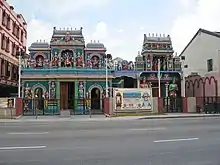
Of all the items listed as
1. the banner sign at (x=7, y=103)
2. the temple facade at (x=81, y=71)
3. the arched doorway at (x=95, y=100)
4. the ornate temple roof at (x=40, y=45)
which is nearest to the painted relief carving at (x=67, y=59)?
the temple facade at (x=81, y=71)

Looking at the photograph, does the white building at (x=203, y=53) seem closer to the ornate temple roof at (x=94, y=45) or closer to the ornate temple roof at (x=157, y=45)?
the ornate temple roof at (x=157, y=45)

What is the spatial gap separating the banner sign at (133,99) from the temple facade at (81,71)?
11.0 ft

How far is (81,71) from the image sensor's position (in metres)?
37.0

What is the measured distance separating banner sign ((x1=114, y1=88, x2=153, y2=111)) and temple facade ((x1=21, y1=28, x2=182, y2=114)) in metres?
3.34

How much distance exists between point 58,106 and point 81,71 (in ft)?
15.4

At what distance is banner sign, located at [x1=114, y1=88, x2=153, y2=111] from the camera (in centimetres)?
3002

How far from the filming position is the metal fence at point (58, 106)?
3141 cm

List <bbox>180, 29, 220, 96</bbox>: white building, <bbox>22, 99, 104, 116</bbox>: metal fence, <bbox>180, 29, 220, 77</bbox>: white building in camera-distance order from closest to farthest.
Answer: <bbox>22, 99, 104, 116</bbox>: metal fence < <bbox>180, 29, 220, 96</bbox>: white building < <bbox>180, 29, 220, 77</bbox>: white building

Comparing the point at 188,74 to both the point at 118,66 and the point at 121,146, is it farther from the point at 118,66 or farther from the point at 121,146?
the point at 121,146

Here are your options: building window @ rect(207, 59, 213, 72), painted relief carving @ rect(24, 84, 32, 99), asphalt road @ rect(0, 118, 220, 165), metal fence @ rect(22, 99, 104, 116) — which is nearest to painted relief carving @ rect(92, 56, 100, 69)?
metal fence @ rect(22, 99, 104, 116)

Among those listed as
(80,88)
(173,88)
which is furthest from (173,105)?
(80,88)

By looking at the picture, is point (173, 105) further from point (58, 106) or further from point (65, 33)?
point (65, 33)

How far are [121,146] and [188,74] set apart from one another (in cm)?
3801

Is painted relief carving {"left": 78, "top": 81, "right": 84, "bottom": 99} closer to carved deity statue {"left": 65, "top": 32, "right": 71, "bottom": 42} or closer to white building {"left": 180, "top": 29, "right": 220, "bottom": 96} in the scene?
carved deity statue {"left": 65, "top": 32, "right": 71, "bottom": 42}
